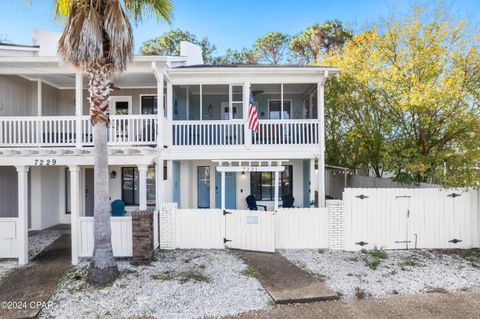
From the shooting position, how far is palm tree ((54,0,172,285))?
6.11 m

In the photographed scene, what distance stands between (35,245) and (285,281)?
7.75m

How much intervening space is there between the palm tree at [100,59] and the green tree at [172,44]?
23.4m

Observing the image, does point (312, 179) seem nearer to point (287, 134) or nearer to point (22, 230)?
point (287, 134)

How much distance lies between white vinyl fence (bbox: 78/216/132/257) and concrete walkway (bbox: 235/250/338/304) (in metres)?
3.00

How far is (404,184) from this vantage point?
34.9 feet

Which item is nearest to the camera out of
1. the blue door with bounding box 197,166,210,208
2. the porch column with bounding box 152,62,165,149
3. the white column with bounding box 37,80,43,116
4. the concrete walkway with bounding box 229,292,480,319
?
the concrete walkway with bounding box 229,292,480,319

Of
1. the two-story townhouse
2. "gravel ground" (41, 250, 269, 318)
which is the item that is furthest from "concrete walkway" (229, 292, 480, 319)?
the two-story townhouse

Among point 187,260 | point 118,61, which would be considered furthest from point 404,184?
point 118,61

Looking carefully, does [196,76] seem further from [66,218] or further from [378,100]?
[66,218]

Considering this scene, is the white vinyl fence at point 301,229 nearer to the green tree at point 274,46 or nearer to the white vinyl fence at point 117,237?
the white vinyl fence at point 117,237

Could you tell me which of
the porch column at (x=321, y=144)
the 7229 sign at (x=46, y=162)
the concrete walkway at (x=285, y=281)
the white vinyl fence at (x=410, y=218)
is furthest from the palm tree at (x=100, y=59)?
the porch column at (x=321, y=144)

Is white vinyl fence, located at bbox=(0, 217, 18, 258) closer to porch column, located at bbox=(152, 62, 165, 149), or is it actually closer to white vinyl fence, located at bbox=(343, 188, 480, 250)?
porch column, located at bbox=(152, 62, 165, 149)

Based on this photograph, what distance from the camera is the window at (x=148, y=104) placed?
1226 centimetres

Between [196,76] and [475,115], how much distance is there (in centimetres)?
950
